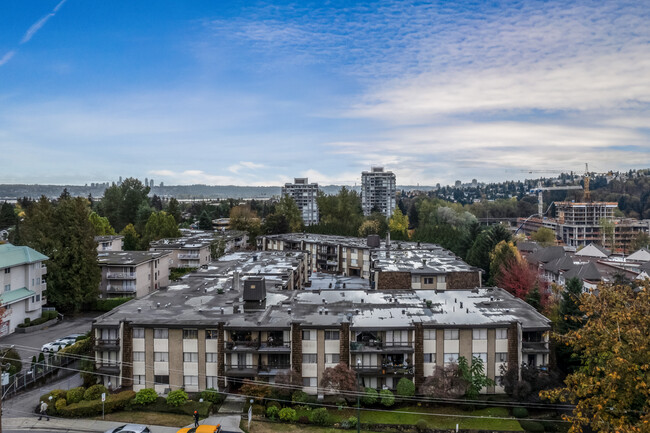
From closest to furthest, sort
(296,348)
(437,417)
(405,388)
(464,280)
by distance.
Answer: (437,417) → (405,388) → (296,348) → (464,280)

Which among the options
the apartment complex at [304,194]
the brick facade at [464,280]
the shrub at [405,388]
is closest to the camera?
the shrub at [405,388]

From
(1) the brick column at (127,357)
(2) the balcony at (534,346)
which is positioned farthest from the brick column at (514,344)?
(1) the brick column at (127,357)

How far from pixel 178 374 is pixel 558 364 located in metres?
29.2

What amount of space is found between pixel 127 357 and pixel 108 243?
4944 centimetres

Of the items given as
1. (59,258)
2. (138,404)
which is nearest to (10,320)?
(59,258)

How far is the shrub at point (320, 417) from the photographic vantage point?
29.5m

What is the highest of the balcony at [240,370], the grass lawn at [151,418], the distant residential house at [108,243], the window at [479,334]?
the distant residential house at [108,243]

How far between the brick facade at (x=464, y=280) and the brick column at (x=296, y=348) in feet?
83.4

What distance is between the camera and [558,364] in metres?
36.4

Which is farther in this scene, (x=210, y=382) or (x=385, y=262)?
(x=385, y=262)

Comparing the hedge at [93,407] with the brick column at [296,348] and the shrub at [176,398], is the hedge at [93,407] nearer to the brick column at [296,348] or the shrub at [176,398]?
the shrub at [176,398]

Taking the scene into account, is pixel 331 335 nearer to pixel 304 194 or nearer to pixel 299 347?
pixel 299 347

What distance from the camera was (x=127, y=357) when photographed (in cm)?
3359

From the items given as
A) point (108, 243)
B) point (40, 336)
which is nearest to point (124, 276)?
point (40, 336)
